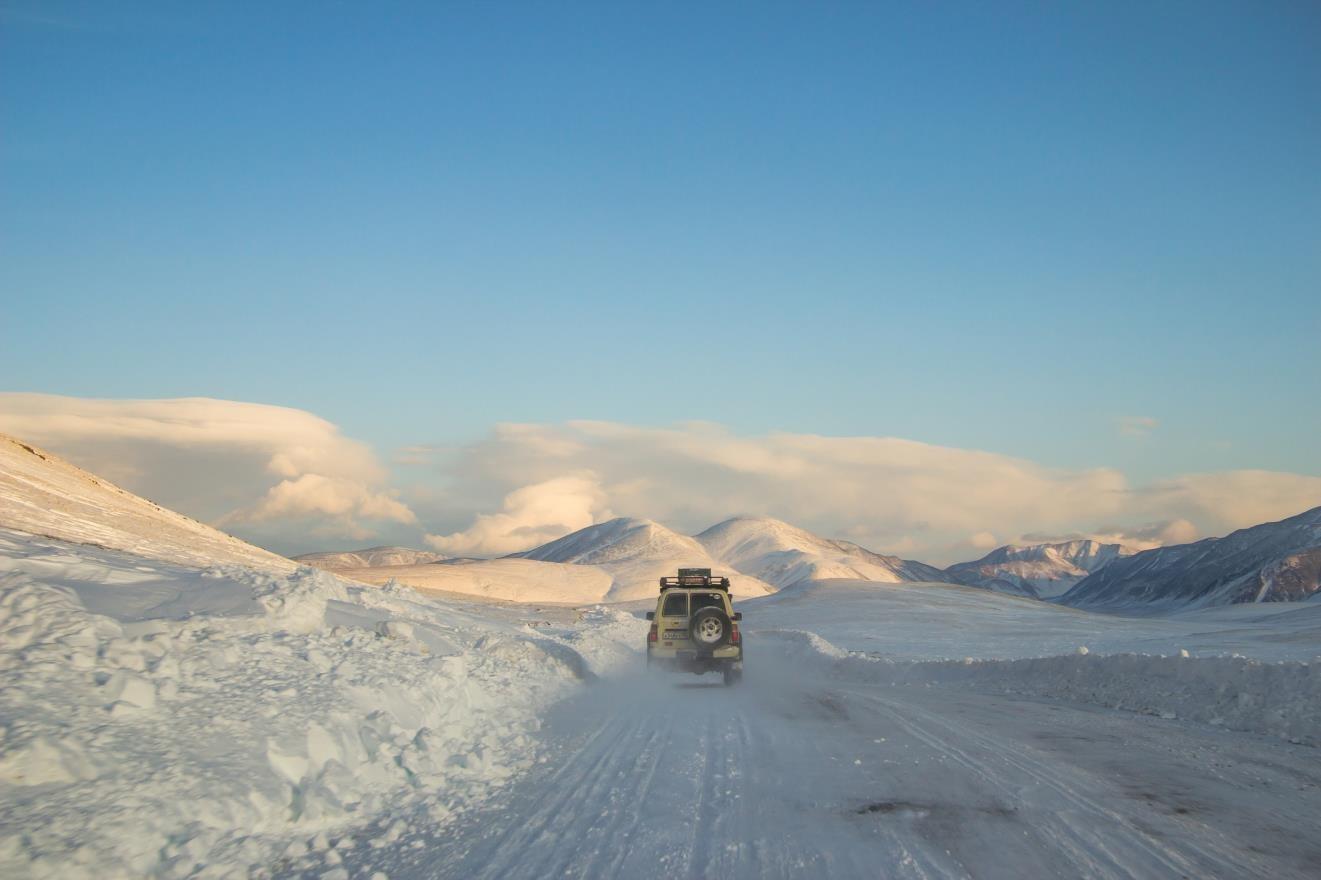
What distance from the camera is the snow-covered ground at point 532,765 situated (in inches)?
254

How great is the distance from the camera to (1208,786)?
30.0 ft

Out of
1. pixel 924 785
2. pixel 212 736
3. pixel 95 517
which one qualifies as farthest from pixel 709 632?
pixel 95 517

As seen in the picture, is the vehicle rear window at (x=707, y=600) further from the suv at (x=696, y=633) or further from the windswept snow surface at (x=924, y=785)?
the windswept snow surface at (x=924, y=785)

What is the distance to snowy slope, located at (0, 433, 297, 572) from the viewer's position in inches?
1435

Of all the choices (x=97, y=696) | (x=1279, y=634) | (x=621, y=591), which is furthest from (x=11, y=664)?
(x=621, y=591)

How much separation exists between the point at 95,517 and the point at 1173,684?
158 feet

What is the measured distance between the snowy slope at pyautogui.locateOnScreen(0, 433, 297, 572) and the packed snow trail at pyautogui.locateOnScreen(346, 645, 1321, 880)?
95.7 ft

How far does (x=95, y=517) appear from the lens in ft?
147

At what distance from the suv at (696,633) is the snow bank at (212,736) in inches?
255

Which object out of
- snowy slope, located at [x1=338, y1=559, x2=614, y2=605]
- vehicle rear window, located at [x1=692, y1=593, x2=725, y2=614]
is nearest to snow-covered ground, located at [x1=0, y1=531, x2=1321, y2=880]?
vehicle rear window, located at [x1=692, y1=593, x2=725, y2=614]

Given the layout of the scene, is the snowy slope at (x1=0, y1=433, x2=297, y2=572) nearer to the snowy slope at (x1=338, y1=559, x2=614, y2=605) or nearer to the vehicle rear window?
the vehicle rear window

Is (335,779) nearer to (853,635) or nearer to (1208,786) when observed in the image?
(1208,786)

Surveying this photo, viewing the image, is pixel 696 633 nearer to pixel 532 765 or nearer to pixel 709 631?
pixel 709 631

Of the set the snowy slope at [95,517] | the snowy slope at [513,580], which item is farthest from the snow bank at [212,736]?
the snowy slope at [513,580]
